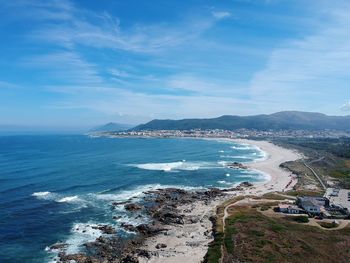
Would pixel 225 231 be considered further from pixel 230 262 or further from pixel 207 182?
pixel 207 182

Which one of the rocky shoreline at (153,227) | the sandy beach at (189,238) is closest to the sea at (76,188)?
the rocky shoreline at (153,227)

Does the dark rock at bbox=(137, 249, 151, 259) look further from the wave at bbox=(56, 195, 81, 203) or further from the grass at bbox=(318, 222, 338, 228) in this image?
the wave at bbox=(56, 195, 81, 203)

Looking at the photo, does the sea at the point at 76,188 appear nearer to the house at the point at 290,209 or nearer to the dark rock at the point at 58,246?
the dark rock at the point at 58,246

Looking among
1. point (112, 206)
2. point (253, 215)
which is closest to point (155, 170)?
point (112, 206)

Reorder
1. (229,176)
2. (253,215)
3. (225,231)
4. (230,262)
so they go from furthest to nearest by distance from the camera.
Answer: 1. (229,176)
2. (253,215)
3. (225,231)
4. (230,262)

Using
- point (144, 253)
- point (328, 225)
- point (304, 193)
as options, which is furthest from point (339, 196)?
point (144, 253)

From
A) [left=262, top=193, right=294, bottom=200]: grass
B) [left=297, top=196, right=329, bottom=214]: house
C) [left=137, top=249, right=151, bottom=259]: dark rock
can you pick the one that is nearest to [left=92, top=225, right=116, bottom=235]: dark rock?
[left=137, top=249, right=151, bottom=259]: dark rock
